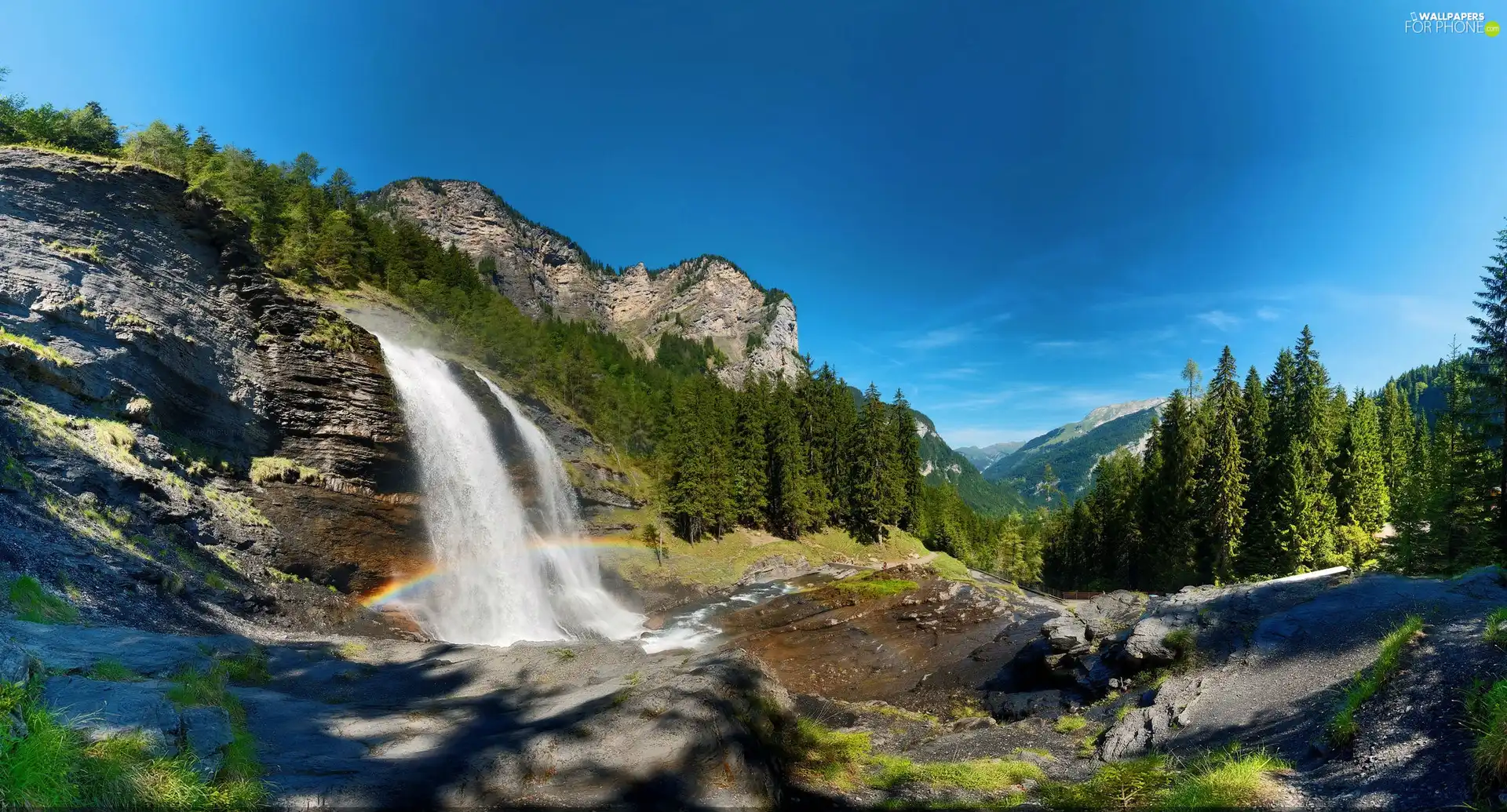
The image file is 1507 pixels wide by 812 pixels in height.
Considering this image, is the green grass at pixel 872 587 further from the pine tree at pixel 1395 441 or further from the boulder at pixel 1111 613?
the pine tree at pixel 1395 441

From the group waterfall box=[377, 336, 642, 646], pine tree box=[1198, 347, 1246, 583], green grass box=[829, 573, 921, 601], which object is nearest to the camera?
Answer: waterfall box=[377, 336, 642, 646]

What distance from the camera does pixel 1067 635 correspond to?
21219 mm

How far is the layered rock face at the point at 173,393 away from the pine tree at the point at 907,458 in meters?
49.0

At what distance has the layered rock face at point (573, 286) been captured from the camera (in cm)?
14812

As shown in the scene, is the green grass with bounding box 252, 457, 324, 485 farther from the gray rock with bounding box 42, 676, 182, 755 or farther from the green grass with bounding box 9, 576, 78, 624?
the gray rock with bounding box 42, 676, 182, 755

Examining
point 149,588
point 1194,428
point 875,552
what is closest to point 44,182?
point 149,588

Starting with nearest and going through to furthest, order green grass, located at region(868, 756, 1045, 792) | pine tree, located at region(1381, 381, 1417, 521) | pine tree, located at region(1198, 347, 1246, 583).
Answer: green grass, located at region(868, 756, 1045, 792)
pine tree, located at region(1198, 347, 1246, 583)
pine tree, located at region(1381, 381, 1417, 521)

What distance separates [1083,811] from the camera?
27.3ft

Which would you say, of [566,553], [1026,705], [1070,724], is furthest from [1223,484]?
[566,553]

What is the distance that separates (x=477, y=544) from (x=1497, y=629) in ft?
98.5

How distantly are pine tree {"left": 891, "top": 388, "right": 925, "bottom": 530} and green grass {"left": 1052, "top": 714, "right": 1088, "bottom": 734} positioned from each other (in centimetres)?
4548

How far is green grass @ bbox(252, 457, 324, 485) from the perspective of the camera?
1981 centimetres

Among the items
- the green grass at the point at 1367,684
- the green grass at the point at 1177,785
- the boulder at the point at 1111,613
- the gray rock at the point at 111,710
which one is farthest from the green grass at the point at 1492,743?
the boulder at the point at 1111,613

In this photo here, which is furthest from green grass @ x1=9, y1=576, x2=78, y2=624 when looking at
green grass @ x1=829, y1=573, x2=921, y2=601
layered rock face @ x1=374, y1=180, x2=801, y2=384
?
layered rock face @ x1=374, y1=180, x2=801, y2=384
